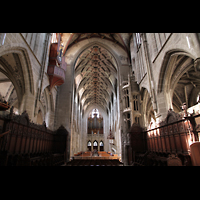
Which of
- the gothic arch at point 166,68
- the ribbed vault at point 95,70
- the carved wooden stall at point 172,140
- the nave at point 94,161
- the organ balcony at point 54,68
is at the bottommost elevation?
the nave at point 94,161

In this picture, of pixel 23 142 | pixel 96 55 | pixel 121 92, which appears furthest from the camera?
pixel 96 55

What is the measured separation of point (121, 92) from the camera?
15.0 m

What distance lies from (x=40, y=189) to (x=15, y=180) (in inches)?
14.2


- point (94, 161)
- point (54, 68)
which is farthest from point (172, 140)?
point (54, 68)

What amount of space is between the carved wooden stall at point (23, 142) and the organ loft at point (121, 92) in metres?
0.04

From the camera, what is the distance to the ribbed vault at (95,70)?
64.0ft

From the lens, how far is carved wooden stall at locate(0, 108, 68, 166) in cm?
565

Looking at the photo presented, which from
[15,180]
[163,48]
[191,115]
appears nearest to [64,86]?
[163,48]

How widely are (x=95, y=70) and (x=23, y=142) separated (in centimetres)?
1766

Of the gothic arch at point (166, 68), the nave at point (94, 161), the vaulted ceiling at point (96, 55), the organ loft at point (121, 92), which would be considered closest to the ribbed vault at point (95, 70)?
the vaulted ceiling at point (96, 55)

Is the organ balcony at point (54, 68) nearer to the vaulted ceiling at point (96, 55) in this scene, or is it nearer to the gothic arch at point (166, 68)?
the vaulted ceiling at point (96, 55)

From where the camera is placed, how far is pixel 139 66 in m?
13.0

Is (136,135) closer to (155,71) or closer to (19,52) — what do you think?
(155,71)

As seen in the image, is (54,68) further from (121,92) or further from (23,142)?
(121,92)
